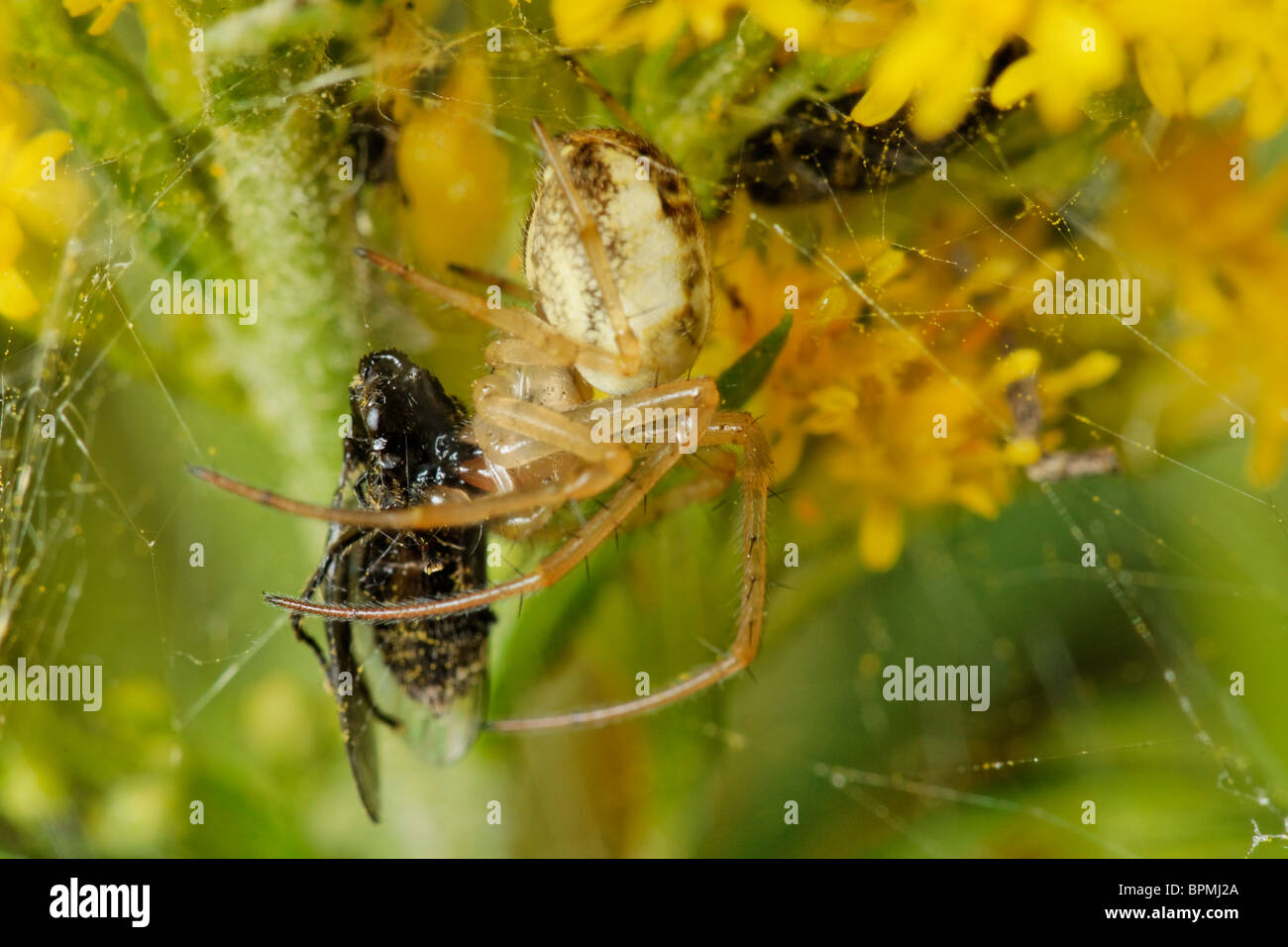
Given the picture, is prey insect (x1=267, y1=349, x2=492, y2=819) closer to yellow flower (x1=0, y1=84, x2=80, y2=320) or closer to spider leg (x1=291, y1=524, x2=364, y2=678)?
spider leg (x1=291, y1=524, x2=364, y2=678)

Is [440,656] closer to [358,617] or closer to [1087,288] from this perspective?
[358,617]

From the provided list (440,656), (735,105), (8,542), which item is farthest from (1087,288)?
(8,542)

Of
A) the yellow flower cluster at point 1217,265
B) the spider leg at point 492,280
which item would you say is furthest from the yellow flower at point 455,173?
the yellow flower cluster at point 1217,265

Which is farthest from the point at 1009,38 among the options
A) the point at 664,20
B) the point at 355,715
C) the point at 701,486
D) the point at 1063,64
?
the point at 355,715

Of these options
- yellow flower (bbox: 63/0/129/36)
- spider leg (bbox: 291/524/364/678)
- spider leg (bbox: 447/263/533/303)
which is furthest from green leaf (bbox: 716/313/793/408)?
yellow flower (bbox: 63/0/129/36)

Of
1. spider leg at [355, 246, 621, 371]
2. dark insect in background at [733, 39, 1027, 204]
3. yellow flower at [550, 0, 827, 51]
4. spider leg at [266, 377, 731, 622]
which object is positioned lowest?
spider leg at [266, 377, 731, 622]

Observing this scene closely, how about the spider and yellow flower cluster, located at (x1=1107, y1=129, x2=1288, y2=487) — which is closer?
the spider

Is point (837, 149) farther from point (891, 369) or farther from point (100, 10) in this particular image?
point (100, 10)
